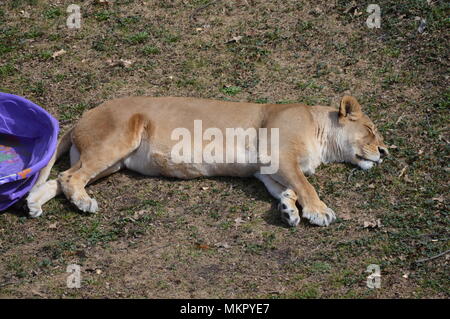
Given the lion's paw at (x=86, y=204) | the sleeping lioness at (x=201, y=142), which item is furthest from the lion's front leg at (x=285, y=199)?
the lion's paw at (x=86, y=204)

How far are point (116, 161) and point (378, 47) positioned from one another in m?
3.83

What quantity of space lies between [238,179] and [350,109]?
1.40 m

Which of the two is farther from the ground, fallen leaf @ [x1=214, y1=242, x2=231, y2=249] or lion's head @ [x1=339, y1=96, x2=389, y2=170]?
lion's head @ [x1=339, y1=96, x2=389, y2=170]

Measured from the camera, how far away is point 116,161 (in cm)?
759

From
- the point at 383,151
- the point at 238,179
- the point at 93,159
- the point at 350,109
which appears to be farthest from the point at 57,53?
the point at 383,151

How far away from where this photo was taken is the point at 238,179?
25.4ft

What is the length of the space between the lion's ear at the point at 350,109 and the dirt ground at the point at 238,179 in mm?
473

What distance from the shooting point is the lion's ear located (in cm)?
792

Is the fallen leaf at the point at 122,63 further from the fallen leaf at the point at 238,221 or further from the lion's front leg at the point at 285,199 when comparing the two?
the fallen leaf at the point at 238,221

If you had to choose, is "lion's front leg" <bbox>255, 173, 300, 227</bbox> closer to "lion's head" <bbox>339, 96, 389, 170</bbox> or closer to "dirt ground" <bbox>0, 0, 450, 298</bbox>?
"dirt ground" <bbox>0, 0, 450, 298</bbox>

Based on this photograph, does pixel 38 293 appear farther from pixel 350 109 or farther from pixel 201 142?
pixel 350 109

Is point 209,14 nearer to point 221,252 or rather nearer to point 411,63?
point 411,63

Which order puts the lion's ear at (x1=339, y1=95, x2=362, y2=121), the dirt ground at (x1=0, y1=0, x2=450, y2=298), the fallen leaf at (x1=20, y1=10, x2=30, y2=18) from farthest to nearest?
the fallen leaf at (x1=20, y1=10, x2=30, y2=18), the lion's ear at (x1=339, y1=95, x2=362, y2=121), the dirt ground at (x1=0, y1=0, x2=450, y2=298)

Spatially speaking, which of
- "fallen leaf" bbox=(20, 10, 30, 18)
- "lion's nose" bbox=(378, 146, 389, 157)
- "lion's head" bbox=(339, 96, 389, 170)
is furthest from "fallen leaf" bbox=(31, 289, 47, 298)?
"fallen leaf" bbox=(20, 10, 30, 18)
